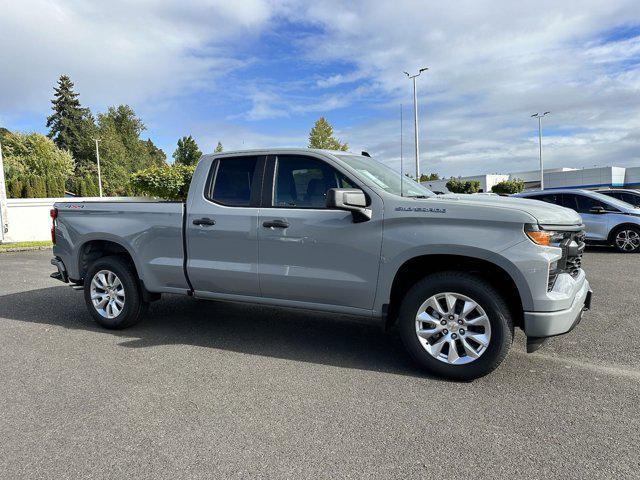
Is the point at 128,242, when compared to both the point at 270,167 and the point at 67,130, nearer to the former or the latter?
the point at 270,167

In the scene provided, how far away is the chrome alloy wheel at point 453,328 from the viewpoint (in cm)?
388

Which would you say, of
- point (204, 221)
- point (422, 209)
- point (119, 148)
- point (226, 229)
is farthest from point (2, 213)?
point (119, 148)

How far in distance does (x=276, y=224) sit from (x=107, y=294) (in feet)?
7.88

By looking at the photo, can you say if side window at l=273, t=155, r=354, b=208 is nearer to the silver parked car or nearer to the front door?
the front door

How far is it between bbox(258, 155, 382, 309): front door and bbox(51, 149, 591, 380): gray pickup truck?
0.03 ft

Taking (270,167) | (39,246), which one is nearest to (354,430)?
(270,167)

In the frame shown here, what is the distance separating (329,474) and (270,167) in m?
3.01

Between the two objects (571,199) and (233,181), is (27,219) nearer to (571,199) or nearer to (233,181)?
(233,181)

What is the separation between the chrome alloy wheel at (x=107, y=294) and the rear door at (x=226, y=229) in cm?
106

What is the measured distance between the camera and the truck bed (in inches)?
203

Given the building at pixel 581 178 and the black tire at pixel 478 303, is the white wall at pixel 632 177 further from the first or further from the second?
the black tire at pixel 478 303

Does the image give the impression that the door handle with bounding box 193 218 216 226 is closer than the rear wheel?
Yes

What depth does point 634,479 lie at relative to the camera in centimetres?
257

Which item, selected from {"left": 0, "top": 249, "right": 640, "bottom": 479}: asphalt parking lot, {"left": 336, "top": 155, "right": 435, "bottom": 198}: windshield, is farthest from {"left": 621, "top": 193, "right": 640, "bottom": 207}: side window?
{"left": 336, "top": 155, "right": 435, "bottom": 198}: windshield
